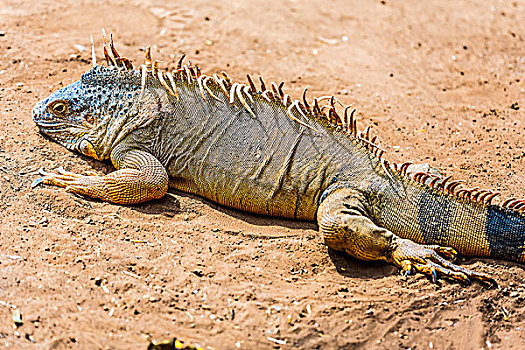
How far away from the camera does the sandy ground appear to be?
534cm

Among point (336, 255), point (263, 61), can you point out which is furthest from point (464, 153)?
point (263, 61)

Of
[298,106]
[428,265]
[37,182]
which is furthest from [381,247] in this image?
[37,182]

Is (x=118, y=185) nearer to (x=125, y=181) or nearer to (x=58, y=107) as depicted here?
(x=125, y=181)

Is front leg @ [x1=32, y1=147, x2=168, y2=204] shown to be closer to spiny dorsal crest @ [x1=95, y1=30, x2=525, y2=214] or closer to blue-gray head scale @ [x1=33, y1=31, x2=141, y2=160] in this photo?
blue-gray head scale @ [x1=33, y1=31, x2=141, y2=160]

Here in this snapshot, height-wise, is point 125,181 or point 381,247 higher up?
point 381,247

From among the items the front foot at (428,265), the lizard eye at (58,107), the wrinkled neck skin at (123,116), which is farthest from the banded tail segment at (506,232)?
the lizard eye at (58,107)

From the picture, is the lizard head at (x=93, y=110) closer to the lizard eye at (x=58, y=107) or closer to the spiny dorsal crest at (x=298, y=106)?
the lizard eye at (x=58, y=107)

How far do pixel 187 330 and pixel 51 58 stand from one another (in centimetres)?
632

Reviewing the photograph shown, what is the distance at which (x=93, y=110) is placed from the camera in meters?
7.20

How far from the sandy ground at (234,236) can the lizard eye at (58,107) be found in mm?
467

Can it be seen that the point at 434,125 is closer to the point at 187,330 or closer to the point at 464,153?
the point at 464,153

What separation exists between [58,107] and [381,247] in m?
4.39

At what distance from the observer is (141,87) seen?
23.5ft

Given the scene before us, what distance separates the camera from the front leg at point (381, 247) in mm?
6055
